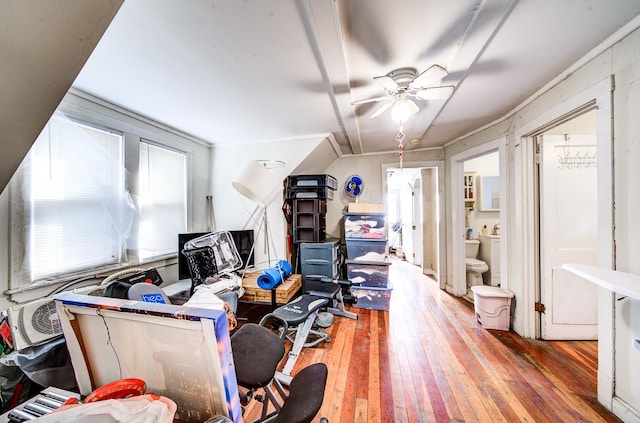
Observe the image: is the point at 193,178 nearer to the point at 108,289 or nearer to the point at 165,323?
Result: the point at 108,289

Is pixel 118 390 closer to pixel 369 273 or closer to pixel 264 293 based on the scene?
pixel 264 293

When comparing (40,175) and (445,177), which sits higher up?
(445,177)

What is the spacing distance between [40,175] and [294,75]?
6.19 feet

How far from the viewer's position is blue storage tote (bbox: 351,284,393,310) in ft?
9.11

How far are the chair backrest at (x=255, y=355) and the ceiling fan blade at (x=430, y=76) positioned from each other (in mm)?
1778

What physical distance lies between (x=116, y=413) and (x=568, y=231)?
3194mm

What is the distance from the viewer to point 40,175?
1.49m

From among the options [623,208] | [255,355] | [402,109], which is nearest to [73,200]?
[255,355]

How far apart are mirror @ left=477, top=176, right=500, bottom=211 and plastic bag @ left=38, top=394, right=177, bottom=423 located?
4.58 m

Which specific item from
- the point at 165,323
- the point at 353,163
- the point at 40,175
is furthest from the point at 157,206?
the point at 353,163

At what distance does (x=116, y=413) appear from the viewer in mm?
463

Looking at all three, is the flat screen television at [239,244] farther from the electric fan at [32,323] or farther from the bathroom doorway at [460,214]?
the bathroom doorway at [460,214]

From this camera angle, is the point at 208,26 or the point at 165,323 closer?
the point at 165,323

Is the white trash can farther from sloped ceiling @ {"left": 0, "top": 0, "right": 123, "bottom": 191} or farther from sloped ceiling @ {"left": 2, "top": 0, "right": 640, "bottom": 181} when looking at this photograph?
sloped ceiling @ {"left": 0, "top": 0, "right": 123, "bottom": 191}
